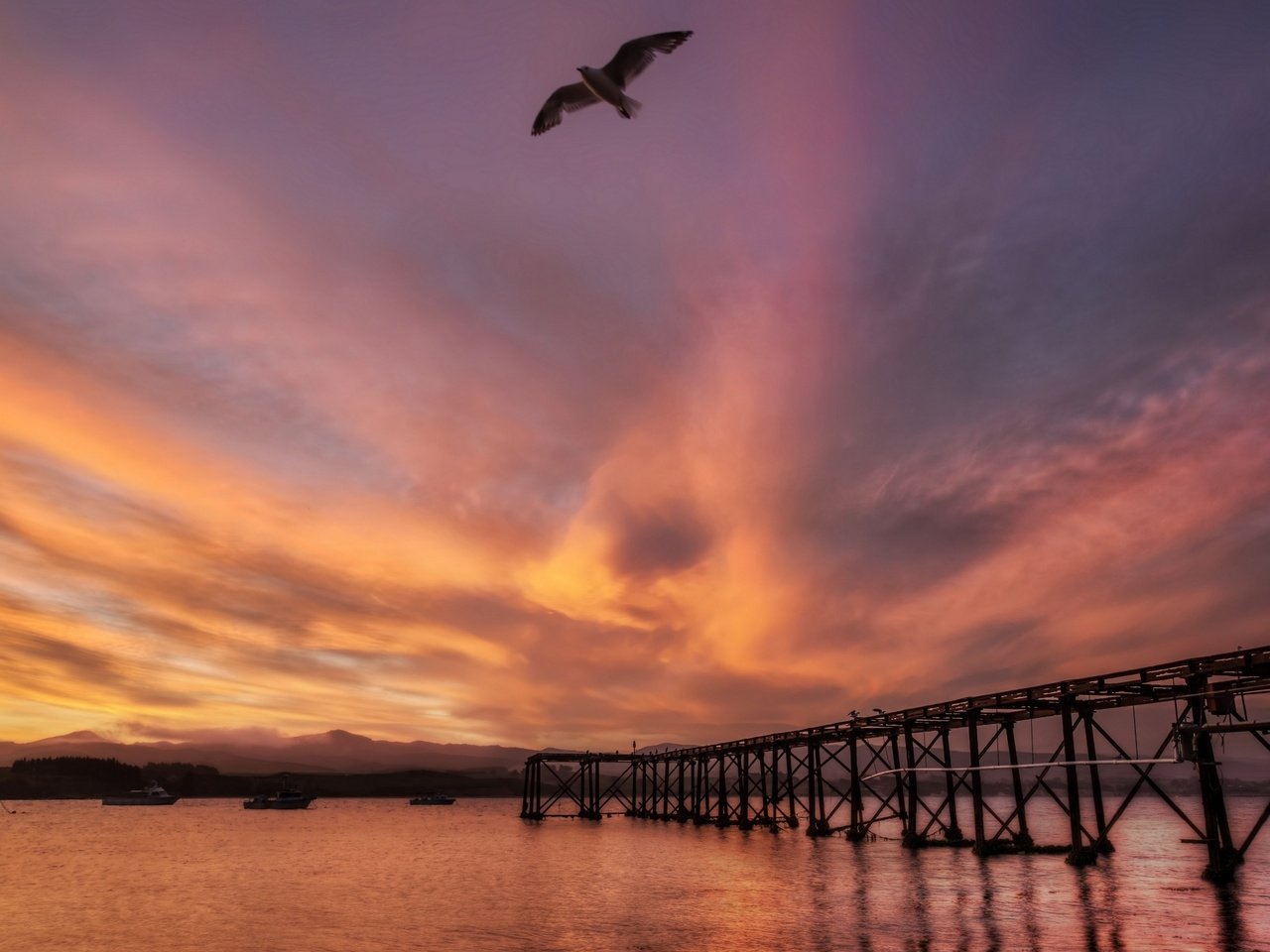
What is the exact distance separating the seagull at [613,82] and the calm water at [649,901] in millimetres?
21383

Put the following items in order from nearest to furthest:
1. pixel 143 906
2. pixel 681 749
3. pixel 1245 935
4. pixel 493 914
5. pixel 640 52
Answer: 1. pixel 640 52
2. pixel 1245 935
3. pixel 493 914
4. pixel 143 906
5. pixel 681 749

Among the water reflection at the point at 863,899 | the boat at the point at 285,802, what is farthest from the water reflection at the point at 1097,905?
the boat at the point at 285,802

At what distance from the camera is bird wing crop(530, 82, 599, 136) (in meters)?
15.9

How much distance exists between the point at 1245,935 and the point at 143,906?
4047cm

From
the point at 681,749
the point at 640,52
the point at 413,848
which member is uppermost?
the point at 640,52

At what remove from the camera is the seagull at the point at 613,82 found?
1414 centimetres

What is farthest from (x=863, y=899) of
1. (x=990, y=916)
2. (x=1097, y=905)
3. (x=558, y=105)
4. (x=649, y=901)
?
(x=558, y=105)

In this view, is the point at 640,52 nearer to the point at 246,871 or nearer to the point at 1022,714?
the point at 1022,714

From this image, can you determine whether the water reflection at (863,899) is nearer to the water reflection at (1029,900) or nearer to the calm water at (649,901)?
the calm water at (649,901)

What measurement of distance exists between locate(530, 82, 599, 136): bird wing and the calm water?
21.3 metres

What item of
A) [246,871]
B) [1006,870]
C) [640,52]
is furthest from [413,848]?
[640,52]

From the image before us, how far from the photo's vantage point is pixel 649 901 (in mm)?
33156

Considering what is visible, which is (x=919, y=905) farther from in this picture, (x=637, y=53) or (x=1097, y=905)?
(x=637, y=53)

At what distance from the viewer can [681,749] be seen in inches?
3489
